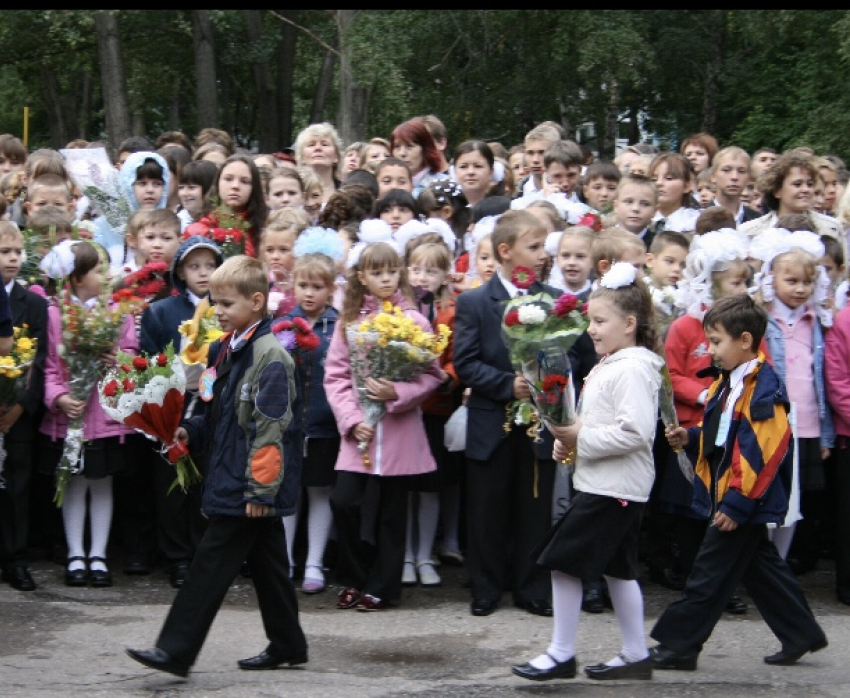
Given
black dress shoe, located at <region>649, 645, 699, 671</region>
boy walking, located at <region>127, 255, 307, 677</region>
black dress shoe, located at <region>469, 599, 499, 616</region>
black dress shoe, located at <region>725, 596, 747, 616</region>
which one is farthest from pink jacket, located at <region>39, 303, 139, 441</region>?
black dress shoe, located at <region>725, 596, 747, 616</region>

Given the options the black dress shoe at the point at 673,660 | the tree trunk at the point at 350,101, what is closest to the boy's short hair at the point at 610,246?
the black dress shoe at the point at 673,660

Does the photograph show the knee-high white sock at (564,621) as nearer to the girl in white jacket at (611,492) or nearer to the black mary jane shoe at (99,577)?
the girl in white jacket at (611,492)

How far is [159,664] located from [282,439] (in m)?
1.08

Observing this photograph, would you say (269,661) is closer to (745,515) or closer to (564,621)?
(564,621)

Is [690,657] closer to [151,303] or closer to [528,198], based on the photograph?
[151,303]

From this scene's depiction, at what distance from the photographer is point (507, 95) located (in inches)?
1180

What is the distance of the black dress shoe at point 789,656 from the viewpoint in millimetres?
6246

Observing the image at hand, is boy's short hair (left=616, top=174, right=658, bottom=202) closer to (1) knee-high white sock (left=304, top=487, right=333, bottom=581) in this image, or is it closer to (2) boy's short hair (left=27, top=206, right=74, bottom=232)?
(1) knee-high white sock (left=304, top=487, right=333, bottom=581)

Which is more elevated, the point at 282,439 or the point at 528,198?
the point at 528,198

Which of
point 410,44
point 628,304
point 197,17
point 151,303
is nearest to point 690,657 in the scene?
point 628,304

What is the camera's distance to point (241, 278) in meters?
6.06

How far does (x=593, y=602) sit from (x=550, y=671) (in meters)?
1.43

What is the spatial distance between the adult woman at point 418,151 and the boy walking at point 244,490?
4471mm

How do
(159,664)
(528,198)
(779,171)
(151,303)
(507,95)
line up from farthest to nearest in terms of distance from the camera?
(507,95) < (528,198) < (779,171) < (151,303) < (159,664)
